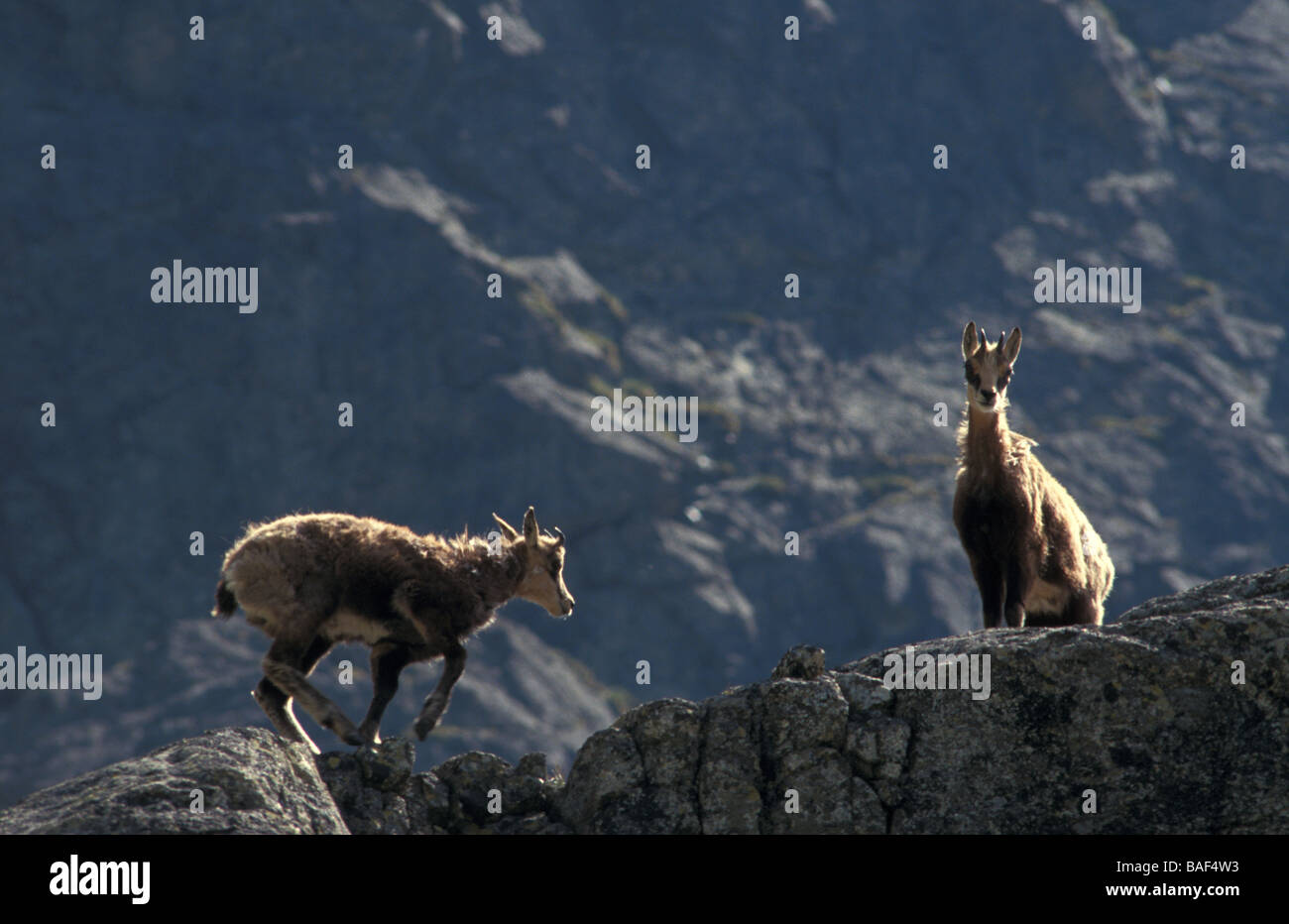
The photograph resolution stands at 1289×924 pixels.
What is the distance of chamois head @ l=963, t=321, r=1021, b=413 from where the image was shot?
18.2 metres

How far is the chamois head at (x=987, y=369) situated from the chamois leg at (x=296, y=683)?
7666mm

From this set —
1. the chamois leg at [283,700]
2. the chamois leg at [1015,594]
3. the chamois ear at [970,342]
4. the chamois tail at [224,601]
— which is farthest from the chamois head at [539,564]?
the chamois leg at [1015,594]

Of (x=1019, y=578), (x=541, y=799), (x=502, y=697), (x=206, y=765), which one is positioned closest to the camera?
(x=206, y=765)

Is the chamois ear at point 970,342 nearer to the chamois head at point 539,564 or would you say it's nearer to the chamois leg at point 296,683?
the chamois head at point 539,564

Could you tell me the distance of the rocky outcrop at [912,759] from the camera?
1298 cm

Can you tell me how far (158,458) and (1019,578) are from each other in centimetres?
17179

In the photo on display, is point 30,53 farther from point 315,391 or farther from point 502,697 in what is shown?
point 502,697

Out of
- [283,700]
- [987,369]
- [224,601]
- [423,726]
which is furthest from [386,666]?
[987,369]

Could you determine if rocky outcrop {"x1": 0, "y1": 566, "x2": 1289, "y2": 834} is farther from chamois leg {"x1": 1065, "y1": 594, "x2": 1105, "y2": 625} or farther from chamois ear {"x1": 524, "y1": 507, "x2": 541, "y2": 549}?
chamois ear {"x1": 524, "y1": 507, "x2": 541, "y2": 549}

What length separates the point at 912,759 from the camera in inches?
547

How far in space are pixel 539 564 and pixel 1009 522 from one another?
20.5 feet
